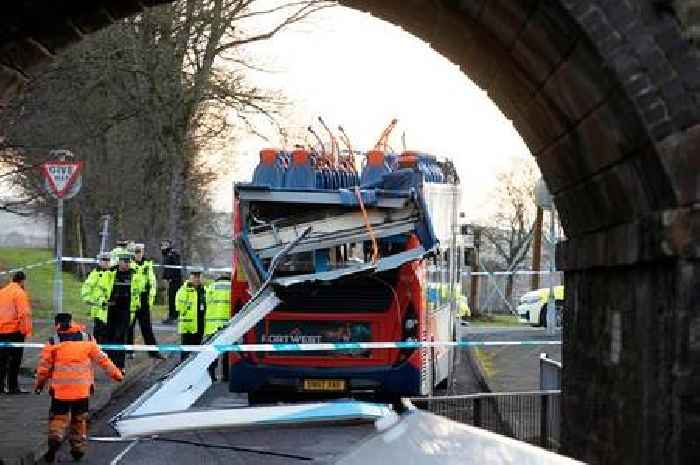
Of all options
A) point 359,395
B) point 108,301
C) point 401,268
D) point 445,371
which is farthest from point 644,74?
point 108,301

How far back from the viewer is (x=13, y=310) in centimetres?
1469

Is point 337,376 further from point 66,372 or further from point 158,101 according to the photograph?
point 158,101

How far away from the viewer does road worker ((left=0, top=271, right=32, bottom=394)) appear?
48.0ft

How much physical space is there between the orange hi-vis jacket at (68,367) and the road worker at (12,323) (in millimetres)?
4321

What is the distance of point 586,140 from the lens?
917 cm

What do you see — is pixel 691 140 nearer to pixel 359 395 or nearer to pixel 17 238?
pixel 359 395

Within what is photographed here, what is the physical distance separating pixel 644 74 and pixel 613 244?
1.39 metres

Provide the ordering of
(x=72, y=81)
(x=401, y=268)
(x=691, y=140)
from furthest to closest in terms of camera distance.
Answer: (x=72, y=81), (x=401, y=268), (x=691, y=140)

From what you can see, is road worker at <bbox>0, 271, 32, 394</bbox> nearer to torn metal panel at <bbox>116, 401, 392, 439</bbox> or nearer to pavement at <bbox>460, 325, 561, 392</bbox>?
pavement at <bbox>460, 325, 561, 392</bbox>

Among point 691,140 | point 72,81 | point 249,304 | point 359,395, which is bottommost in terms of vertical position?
point 359,395

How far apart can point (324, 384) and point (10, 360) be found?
13.6 feet

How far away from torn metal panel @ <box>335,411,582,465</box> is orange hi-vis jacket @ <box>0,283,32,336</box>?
1173cm

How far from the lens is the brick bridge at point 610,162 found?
7.84 meters

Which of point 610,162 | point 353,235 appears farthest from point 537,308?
point 610,162
